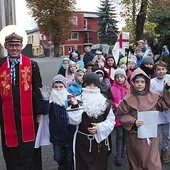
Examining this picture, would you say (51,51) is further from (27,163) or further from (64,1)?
(27,163)

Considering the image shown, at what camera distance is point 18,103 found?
4363mm

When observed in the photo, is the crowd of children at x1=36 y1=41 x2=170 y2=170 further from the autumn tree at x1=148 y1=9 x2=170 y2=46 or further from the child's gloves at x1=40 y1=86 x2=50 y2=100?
the autumn tree at x1=148 y1=9 x2=170 y2=46

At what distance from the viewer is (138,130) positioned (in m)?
4.46

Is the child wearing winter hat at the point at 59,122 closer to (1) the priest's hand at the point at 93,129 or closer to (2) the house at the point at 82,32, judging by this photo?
(1) the priest's hand at the point at 93,129

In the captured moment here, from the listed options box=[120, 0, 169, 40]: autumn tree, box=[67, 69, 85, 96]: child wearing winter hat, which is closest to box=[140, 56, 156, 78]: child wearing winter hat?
box=[67, 69, 85, 96]: child wearing winter hat

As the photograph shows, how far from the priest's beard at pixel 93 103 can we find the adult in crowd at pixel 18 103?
22.9 inches

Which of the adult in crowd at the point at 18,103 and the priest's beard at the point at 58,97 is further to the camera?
the priest's beard at the point at 58,97

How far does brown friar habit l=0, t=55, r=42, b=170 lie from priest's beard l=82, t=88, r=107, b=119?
581mm

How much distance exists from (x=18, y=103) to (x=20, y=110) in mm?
91

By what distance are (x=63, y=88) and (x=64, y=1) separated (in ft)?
131

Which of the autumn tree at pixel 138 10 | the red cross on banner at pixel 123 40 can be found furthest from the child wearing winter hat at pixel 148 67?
the autumn tree at pixel 138 10

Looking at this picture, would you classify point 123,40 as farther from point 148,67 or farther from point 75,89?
point 75,89

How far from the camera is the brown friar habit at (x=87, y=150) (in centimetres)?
441

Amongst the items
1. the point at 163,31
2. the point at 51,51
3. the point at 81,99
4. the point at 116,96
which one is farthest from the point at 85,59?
the point at 51,51
